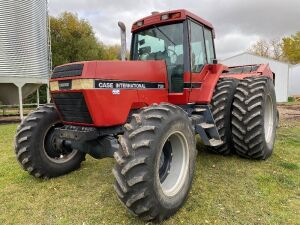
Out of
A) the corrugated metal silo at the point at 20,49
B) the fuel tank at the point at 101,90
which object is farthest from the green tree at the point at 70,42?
the fuel tank at the point at 101,90

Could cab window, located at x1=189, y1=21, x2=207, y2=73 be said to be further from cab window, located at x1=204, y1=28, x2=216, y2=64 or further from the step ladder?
the step ladder

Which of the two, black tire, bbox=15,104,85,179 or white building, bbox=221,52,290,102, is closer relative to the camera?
black tire, bbox=15,104,85,179

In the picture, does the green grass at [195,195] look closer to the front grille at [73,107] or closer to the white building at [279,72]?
the front grille at [73,107]

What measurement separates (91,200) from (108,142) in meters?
0.82

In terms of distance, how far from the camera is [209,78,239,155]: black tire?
5.60 meters

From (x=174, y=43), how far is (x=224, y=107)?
1.49 metres

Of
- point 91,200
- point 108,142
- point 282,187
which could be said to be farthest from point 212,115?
point 91,200

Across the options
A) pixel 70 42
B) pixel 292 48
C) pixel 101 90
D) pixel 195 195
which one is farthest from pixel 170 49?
pixel 292 48

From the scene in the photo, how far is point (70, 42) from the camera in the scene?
31.9m

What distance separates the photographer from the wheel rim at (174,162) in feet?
12.7

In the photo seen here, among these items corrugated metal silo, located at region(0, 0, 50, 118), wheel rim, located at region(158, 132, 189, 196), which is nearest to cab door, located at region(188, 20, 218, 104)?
wheel rim, located at region(158, 132, 189, 196)

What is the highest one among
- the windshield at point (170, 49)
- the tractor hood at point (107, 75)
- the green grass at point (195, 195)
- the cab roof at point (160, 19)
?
the cab roof at point (160, 19)

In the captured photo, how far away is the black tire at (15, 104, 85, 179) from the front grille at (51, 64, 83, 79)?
821mm

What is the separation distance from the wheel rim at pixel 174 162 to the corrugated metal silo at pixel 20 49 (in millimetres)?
11216
